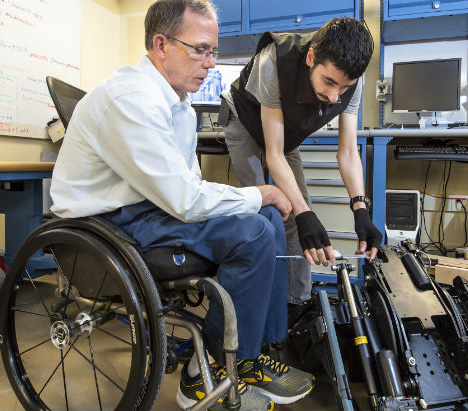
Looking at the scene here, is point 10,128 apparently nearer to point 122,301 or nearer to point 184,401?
point 122,301

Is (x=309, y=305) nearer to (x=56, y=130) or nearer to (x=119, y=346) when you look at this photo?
(x=119, y=346)

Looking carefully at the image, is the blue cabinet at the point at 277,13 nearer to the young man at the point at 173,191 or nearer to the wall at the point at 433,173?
the wall at the point at 433,173

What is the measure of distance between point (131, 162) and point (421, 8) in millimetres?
2193

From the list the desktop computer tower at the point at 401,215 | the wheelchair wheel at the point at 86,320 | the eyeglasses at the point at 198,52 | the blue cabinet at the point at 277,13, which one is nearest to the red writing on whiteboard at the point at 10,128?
the blue cabinet at the point at 277,13

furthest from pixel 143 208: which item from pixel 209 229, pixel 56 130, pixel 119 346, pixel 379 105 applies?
pixel 379 105

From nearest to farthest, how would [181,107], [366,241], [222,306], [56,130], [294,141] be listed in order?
[222,306] → [181,107] → [366,241] → [294,141] → [56,130]

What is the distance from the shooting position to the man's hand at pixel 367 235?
3.71 ft

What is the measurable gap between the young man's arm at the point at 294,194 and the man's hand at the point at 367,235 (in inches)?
7.7

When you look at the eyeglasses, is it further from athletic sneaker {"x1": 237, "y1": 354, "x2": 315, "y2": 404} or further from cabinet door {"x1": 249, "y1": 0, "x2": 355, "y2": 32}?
cabinet door {"x1": 249, "y1": 0, "x2": 355, "y2": 32}

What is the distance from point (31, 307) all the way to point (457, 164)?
2737mm

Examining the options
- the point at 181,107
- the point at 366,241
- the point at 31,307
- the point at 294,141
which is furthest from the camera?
the point at 31,307

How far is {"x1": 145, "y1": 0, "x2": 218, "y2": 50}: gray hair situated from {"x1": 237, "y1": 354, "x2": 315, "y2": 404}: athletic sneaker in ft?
2.80

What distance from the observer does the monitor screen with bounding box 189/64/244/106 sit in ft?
8.58

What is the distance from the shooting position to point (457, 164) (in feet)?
8.38
